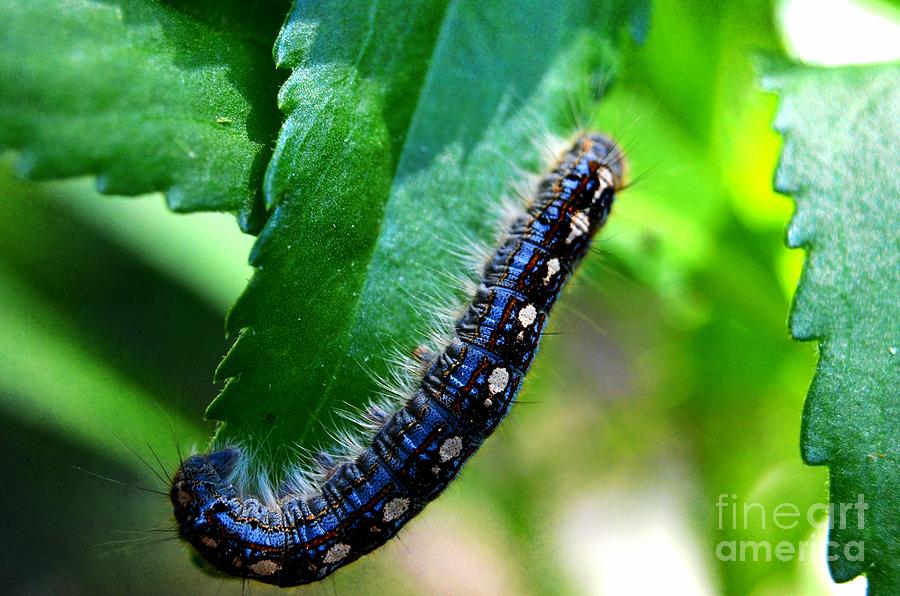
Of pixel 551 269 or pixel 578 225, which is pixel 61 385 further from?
pixel 578 225

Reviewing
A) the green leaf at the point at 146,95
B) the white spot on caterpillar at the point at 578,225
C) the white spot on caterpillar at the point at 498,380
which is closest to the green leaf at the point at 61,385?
the white spot on caterpillar at the point at 498,380

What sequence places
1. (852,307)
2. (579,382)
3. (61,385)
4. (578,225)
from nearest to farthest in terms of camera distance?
(852,307), (578,225), (61,385), (579,382)

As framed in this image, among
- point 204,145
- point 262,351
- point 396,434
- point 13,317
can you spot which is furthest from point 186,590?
point 204,145

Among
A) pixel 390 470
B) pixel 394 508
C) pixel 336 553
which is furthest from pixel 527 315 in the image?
pixel 336 553

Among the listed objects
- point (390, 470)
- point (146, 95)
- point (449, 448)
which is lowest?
point (390, 470)

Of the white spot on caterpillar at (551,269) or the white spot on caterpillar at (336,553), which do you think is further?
the white spot on caterpillar at (551,269)

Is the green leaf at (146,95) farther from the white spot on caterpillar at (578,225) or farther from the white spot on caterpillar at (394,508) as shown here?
the white spot on caterpillar at (578,225)

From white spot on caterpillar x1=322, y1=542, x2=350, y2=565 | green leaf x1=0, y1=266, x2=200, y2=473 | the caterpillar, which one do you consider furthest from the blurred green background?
white spot on caterpillar x1=322, y1=542, x2=350, y2=565
